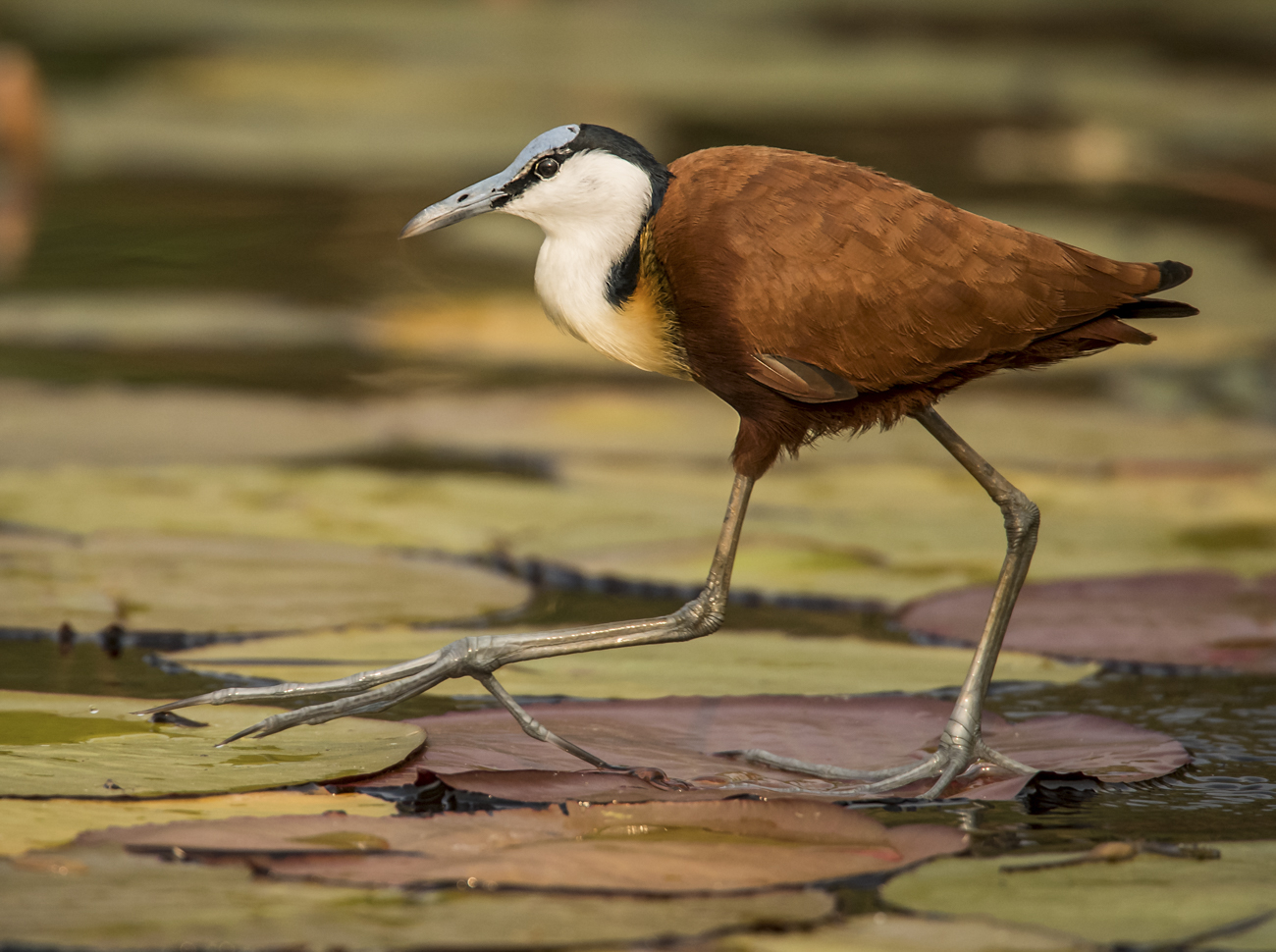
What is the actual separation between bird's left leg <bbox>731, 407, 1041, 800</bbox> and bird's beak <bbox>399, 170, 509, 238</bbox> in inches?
32.3

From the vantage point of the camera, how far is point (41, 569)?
412 cm

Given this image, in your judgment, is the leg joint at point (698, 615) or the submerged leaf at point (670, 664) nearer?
the leg joint at point (698, 615)

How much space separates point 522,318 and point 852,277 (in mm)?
4674

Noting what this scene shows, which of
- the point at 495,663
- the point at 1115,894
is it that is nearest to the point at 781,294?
the point at 495,663

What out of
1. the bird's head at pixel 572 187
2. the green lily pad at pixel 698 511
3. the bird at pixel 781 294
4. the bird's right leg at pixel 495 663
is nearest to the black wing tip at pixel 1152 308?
the bird at pixel 781 294

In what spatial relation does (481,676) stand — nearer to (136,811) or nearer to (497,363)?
(136,811)

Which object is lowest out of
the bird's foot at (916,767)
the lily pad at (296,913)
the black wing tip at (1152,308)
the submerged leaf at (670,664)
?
the lily pad at (296,913)

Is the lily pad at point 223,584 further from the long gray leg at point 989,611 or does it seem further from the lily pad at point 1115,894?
the lily pad at point 1115,894

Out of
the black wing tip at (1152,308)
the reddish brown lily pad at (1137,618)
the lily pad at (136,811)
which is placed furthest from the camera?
the reddish brown lily pad at (1137,618)

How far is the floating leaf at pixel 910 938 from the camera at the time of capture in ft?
7.59

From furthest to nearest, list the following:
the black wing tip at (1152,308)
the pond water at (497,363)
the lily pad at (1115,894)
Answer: the pond water at (497,363) < the black wing tip at (1152,308) < the lily pad at (1115,894)

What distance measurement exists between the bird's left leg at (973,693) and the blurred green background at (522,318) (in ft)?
2.90

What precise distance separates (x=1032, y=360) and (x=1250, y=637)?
1137mm

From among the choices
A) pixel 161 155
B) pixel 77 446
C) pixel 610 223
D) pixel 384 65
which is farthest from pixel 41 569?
pixel 384 65
